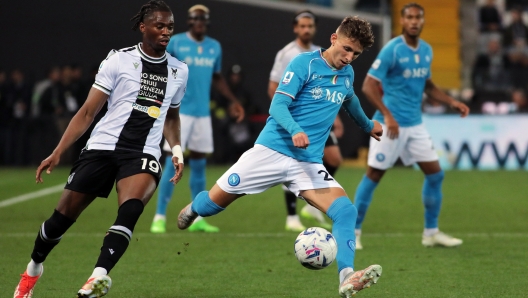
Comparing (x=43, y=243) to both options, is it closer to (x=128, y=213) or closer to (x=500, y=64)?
(x=128, y=213)

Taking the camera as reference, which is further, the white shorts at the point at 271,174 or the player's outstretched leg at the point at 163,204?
the player's outstretched leg at the point at 163,204

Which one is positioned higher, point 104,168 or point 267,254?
point 104,168

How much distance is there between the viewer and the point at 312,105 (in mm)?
6285

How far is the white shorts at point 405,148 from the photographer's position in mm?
8930

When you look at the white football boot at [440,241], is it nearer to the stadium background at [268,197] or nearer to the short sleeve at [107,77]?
the stadium background at [268,197]

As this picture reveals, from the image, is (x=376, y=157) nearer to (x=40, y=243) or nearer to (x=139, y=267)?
(x=139, y=267)

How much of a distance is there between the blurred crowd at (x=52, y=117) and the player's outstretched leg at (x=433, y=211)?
1100cm

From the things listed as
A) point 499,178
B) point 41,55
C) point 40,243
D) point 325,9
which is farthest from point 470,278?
point 41,55

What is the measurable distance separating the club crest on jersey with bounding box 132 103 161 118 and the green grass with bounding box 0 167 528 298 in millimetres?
1395

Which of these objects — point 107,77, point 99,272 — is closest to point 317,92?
point 107,77

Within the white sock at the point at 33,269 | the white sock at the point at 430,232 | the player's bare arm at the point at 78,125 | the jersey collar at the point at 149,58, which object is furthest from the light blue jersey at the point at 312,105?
the white sock at the point at 430,232

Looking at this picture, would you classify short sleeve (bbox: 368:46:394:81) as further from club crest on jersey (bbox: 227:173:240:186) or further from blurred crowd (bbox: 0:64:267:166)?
blurred crowd (bbox: 0:64:267:166)

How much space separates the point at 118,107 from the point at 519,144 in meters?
14.0

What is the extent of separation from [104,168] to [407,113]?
4071 millimetres
